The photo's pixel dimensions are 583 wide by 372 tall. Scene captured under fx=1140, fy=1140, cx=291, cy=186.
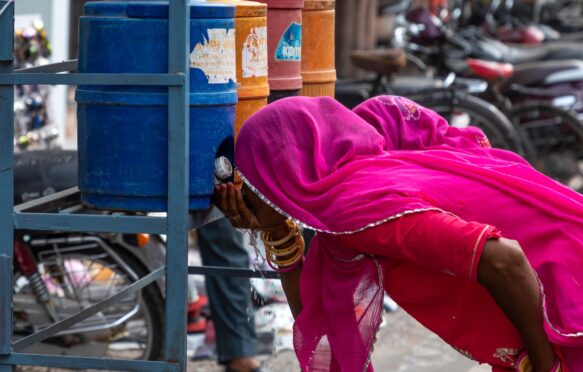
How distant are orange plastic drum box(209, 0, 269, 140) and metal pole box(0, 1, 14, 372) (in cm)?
58

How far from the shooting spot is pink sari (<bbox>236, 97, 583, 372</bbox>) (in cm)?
245

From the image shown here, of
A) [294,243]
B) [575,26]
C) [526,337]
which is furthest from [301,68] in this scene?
[575,26]

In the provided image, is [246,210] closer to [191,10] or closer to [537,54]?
[191,10]

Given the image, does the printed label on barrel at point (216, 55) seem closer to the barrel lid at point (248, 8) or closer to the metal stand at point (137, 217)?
the metal stand at point (137, 217)

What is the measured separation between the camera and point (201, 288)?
504 cm

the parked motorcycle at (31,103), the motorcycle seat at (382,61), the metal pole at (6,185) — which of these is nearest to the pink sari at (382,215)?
the metal pole at (6,185)

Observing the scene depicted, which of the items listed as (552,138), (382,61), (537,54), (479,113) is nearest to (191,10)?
(382,61)

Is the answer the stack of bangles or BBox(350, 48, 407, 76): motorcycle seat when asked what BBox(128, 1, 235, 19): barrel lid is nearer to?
the stack of bangles

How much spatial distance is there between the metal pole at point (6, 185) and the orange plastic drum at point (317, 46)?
1059 mm

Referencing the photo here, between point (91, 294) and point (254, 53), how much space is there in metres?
1.59

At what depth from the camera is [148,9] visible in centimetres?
257

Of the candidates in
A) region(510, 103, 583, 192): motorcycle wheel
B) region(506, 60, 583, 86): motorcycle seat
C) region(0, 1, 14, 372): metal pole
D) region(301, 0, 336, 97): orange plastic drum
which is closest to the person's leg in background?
region(301, 0, 336, 97): orange plastic drum

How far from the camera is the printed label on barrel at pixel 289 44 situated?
3268 millimetres

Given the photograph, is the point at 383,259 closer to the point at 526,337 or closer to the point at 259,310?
the point at 526,337
